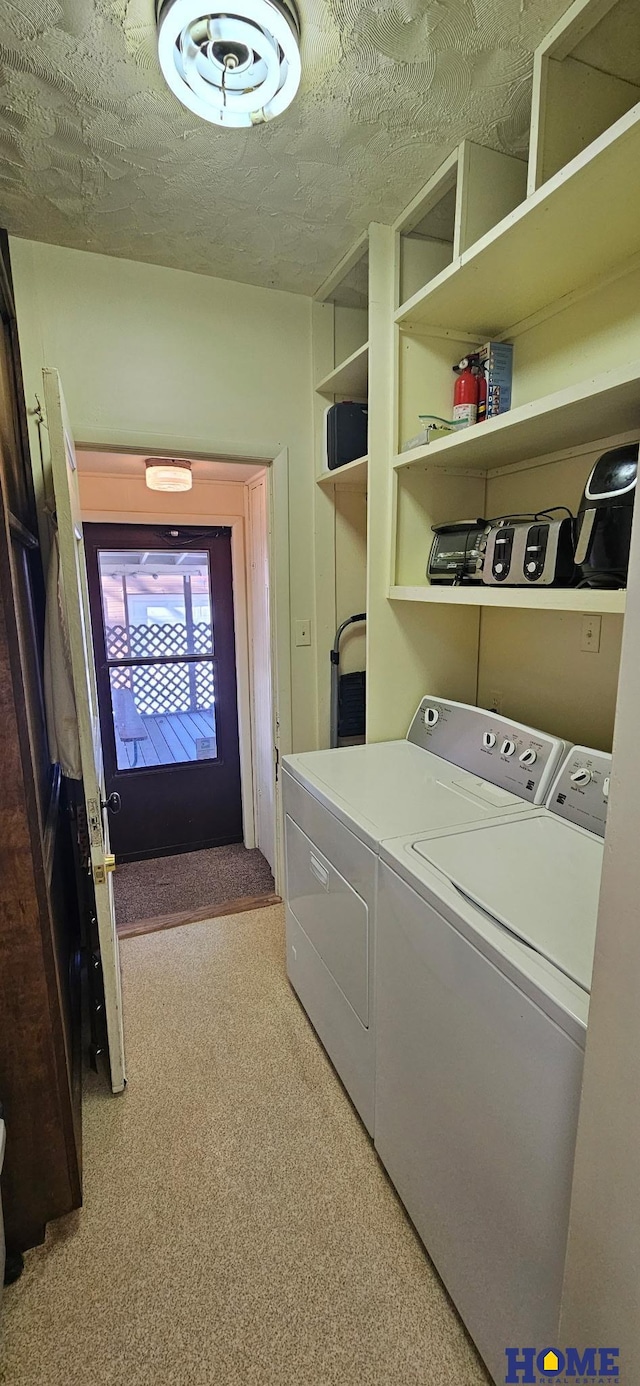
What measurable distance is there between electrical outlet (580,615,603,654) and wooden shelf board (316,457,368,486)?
0.94m

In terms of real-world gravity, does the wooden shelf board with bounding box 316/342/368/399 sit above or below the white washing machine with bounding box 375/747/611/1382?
above

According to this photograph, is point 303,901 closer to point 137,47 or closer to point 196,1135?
point 196,1135

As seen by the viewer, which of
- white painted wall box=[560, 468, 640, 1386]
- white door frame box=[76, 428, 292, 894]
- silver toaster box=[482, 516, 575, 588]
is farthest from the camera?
white door frame box=[76, 428, 292, 894]

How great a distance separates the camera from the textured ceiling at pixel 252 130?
1097mm

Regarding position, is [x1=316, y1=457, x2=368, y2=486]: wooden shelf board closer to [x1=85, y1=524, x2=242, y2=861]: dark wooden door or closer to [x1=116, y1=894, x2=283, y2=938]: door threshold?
[x1=85, y1=524, x2=242, y2=861]: dark wooden door

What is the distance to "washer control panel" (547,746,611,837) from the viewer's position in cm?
132

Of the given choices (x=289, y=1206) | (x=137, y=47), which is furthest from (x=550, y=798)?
(x=137, y=47)

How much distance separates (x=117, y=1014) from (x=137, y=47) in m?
2.34

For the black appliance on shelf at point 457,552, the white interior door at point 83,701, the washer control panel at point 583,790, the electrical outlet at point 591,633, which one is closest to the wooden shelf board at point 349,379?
the black appliance on shelf at point 457,552

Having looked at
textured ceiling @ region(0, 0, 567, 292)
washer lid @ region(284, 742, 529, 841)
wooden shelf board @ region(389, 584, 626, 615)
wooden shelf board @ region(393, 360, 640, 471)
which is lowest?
washer lid @ region(284, 742, 529, 841)

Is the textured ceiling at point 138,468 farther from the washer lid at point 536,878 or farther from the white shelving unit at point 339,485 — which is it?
the washer lid at point 536,878

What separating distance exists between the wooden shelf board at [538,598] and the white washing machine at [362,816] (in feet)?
1.37

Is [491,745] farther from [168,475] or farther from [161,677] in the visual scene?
[161,677]

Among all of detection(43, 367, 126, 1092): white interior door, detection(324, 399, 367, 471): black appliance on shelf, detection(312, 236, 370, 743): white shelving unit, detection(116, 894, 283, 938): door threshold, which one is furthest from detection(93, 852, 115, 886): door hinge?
detection(324, 399, 367, 471): black appliance on shelf
